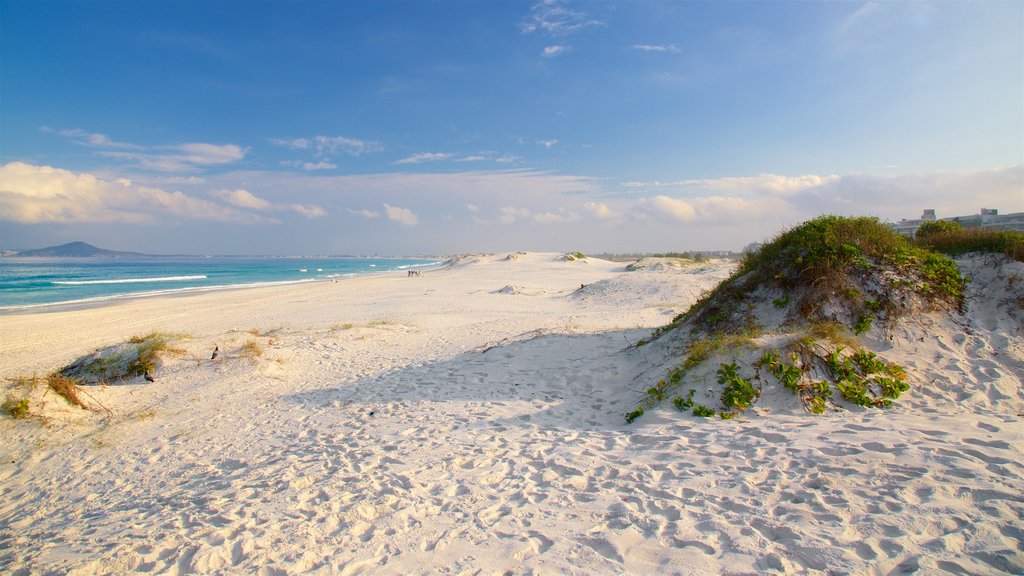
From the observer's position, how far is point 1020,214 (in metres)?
12.6

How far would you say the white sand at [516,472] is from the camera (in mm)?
3357

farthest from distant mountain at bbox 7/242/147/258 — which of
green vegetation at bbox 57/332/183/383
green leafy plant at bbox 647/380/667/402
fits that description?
green leafy plant at bbox 647/380/667/402

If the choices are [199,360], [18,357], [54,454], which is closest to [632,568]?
[54,454]

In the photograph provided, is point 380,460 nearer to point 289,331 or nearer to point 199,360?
point 199,360

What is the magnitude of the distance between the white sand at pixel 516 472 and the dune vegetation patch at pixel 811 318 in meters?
0.33

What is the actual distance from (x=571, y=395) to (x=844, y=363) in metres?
3.65

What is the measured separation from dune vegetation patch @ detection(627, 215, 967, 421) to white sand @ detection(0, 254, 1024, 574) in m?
0.33

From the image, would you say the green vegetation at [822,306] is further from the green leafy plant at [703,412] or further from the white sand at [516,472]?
the white sand at [516,472]

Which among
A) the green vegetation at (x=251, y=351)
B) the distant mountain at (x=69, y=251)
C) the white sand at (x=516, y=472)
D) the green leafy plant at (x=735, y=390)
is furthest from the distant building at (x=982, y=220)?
the distant mountain at (x=69, y=251)

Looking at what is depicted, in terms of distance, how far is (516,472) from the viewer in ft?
15.8

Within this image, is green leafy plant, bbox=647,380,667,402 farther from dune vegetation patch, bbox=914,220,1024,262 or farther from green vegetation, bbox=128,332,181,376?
green vegetation, bbox=128,332,181,376

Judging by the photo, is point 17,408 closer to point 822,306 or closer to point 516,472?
point 516,472

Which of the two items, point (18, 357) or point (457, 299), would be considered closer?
point (18, 357)

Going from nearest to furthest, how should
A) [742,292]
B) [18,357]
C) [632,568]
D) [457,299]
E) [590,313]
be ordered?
[632,568] < [742,292] < [18,357] < [590,313] < [457,299]
